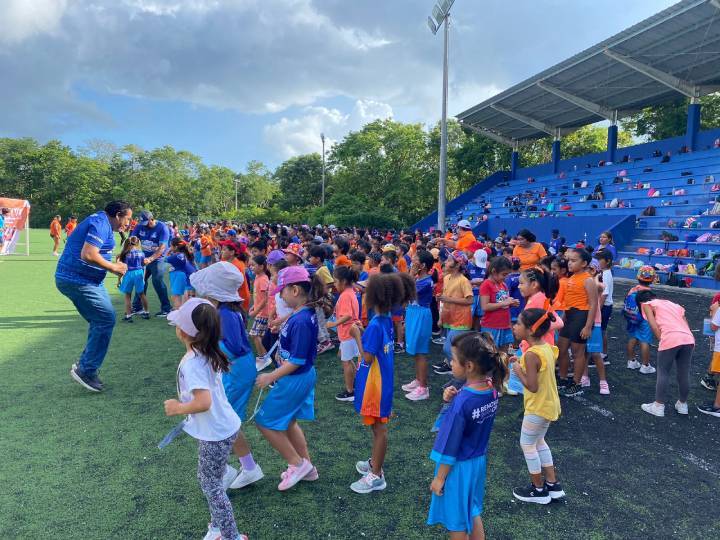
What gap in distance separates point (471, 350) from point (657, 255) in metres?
17.1

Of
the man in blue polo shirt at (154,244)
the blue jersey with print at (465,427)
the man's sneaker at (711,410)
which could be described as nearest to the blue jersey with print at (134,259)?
the man in blue polo shirt at (154,244)

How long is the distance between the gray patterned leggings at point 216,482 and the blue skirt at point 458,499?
1.10 metres

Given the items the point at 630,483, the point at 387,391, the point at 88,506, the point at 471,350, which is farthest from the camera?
the point at 630,483

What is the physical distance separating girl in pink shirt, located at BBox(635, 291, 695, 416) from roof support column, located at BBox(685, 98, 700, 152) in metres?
21.8

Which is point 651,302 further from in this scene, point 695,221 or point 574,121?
point 574,121

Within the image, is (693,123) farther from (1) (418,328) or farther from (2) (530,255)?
(1) (418,328)

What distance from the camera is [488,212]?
94.8ft

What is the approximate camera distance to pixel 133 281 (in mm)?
8062

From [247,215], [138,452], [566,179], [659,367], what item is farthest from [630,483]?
[247,215]

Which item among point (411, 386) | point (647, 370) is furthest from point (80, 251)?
point (647, 370)

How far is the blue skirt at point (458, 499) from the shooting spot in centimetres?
229

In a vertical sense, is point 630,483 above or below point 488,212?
below

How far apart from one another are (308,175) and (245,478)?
55903mm

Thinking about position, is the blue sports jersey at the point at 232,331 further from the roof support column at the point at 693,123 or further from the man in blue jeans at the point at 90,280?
the roof support column at the point at 693,123
